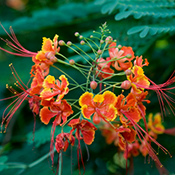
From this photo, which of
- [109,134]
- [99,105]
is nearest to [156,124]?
[109,134]

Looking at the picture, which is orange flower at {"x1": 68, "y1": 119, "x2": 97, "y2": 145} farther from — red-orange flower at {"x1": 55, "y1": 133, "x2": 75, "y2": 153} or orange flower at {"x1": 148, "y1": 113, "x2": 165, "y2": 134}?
orange flower at {"x1": 148, "y1": 113, "x2": 165, "y2": 134}

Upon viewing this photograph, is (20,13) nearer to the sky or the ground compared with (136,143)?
nearer to the sky

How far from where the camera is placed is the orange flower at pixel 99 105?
1.70 metres

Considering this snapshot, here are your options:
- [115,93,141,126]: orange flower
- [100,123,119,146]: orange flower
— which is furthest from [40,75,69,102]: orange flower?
A: [100,123,119,146]: orange flower

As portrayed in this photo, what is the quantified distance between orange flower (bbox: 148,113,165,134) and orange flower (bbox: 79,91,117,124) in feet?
4.00

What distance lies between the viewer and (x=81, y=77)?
3227 mm

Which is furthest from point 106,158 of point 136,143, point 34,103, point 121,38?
point 121,38

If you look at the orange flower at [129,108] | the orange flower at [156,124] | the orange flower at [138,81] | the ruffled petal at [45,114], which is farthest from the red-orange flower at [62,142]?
the orange flower at [156,124]

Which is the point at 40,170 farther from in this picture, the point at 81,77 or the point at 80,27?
the point at 80,27

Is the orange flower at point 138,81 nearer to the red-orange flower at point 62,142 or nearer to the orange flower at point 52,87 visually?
the orange flower at point 52,87

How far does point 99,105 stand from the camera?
5.90 feet

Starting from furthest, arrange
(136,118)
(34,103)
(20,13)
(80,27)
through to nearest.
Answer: (20,13)
(80,27)
(34,103)
(136,118)

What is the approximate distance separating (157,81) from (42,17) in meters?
2.06

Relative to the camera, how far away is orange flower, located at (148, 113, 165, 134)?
269 centimetres
